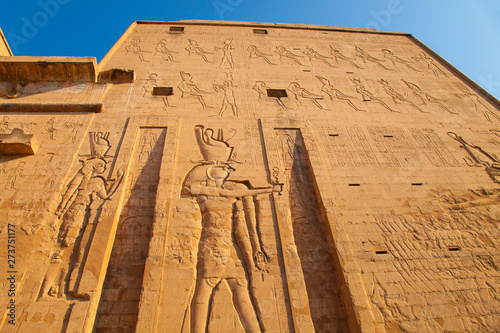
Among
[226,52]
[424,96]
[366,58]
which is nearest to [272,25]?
[226,52]

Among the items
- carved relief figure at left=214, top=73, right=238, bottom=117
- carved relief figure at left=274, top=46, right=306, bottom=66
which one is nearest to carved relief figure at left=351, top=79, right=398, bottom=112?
carved relief figure at left=274, top=46, right=306, bottom=66

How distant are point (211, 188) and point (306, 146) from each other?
2.18 metres

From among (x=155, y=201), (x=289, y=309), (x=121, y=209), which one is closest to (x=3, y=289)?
(x=121, y=209)

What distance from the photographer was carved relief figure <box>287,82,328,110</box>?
7278 mm

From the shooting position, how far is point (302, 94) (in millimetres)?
7477

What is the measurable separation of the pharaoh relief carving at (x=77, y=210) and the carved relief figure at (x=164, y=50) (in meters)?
3.84

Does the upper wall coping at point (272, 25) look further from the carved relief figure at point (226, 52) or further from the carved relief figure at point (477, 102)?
the carved relief figure at point (477, 102)

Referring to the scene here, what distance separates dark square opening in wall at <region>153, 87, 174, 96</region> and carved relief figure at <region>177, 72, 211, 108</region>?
0.79ft

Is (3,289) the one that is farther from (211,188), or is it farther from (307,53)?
(307,53)

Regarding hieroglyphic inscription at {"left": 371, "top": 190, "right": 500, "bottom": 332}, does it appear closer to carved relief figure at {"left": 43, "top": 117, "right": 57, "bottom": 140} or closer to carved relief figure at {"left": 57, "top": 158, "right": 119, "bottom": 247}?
carved relief figure at {"left": 57, "top": 158, "right": 119, "bottom": 247}

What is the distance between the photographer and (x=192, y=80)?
300 inches

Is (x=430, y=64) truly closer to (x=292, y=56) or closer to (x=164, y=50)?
(x=292, y=56)

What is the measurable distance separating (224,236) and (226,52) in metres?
6.42

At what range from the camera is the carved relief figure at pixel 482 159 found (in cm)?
588
